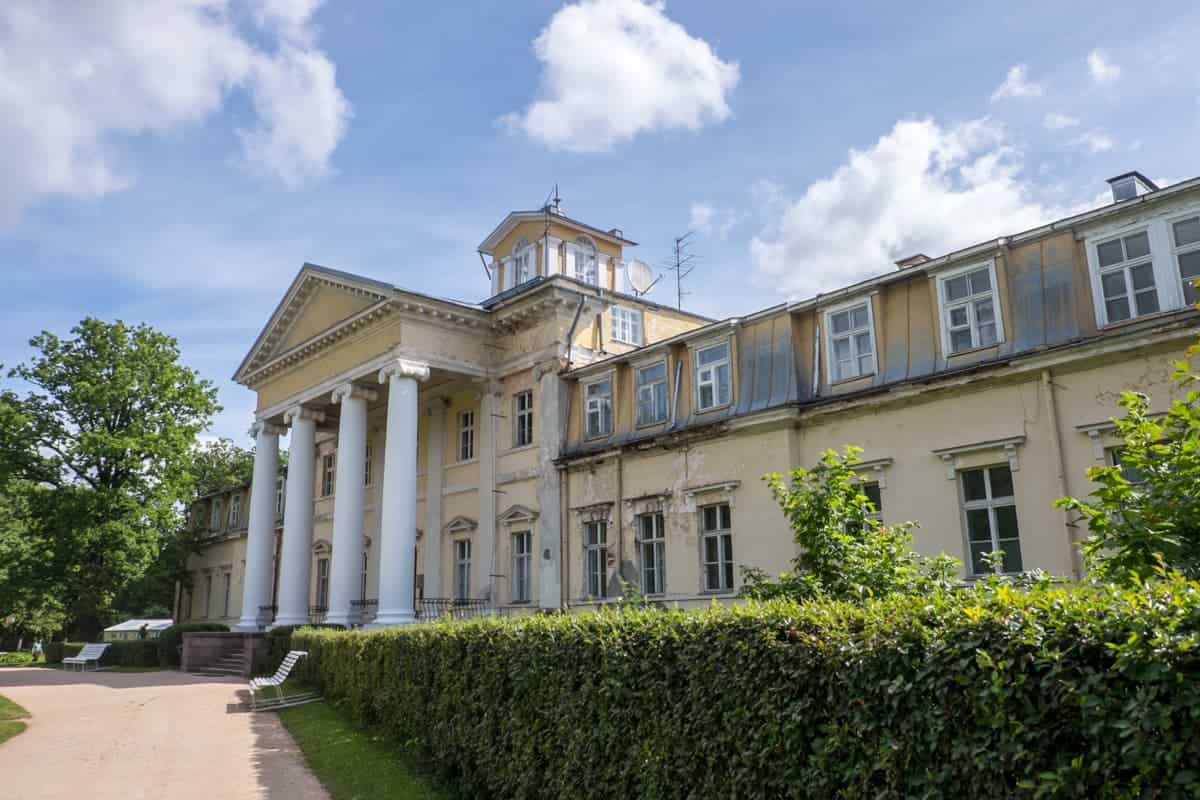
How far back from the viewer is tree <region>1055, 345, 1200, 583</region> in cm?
571

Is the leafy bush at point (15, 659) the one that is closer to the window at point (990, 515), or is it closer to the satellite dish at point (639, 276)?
the satellite dish at point (639, 276)

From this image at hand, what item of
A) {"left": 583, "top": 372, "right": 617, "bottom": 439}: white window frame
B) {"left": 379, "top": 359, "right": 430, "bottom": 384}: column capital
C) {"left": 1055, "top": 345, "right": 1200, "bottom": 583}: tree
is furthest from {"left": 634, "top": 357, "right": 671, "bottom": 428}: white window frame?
{"left": 1055, "top": 345, "right": 1200, "bottom": 583}: tree

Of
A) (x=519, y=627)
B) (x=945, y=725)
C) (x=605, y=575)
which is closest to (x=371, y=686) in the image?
(x=519, y=627)

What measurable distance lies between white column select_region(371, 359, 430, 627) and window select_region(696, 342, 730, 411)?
8.27m

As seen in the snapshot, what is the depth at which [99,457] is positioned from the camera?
3816 centimetres

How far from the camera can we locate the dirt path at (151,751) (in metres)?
11.6

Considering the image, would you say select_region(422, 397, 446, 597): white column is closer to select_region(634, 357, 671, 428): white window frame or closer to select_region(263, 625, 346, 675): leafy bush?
select_region(263, 625, 346, 675): leafy bush

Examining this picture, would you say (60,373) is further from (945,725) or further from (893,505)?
(945,725)

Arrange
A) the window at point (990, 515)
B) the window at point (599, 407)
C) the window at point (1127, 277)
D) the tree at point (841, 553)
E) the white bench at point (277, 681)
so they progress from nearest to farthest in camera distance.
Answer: the tree at point (841, 553), the window at point (1127, 277), the window at point (990, 515), the white bench at point (277, 681), the window at point (599, 407)

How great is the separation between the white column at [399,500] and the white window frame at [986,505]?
14118mm

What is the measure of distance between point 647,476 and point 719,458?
2.24 m

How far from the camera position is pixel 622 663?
7.70 metres

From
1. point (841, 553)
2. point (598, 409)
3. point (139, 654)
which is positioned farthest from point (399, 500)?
point (139, 654)

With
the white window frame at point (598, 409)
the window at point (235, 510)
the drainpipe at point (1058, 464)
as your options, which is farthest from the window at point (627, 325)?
the window at point (235, 510)
